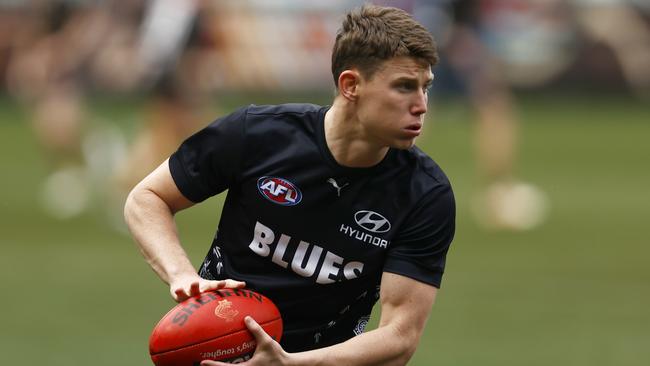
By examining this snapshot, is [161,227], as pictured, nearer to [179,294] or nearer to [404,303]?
[179,294]

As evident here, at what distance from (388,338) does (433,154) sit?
55.3ft

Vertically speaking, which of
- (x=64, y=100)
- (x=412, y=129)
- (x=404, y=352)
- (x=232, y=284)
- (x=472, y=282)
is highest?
(x=412, y=129)

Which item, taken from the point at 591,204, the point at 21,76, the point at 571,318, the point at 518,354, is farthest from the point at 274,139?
the point at 21,76

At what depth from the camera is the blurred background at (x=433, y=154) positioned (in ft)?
35.4

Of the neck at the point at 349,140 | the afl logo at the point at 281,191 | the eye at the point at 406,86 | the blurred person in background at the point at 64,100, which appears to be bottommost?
the blurred person in background at the point at 64,100

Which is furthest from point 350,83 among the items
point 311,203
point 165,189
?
point 165,189

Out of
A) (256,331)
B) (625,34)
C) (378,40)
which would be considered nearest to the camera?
(256,331)

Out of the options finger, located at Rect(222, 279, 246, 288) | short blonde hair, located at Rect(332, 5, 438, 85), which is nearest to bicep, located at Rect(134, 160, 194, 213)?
finger, located at Rect(222, 279, 246, 288)

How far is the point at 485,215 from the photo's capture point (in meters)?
16.5

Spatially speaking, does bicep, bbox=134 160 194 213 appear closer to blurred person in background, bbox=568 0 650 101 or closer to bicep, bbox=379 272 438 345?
bicep, bbox=379 272 438 345

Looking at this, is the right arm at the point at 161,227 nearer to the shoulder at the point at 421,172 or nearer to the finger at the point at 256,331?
the finger at the point at 256,331

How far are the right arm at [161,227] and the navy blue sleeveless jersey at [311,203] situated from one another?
68 mm

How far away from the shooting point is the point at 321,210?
5.58 m

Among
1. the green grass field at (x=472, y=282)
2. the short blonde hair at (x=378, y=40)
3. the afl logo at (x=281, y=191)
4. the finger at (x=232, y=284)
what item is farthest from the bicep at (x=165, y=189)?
the green grass field at (x=472, y=282)
